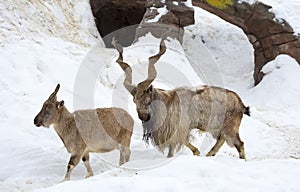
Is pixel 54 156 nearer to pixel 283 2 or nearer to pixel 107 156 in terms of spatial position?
pixel 107 156

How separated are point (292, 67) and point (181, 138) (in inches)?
327

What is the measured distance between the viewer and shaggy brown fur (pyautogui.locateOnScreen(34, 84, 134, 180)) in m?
7.30

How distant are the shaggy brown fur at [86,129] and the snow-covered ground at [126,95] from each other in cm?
41

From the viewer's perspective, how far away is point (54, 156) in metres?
7.93

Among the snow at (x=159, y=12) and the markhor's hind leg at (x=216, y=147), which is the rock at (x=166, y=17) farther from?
the markhor's hind leg at (x=216, y=147)

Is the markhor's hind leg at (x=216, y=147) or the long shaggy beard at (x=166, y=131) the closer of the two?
the long shaggy beard at (x=166, y=131)

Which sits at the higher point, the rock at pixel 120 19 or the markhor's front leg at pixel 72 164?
the rock at pixel 120 19

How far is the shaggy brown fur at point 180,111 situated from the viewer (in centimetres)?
711

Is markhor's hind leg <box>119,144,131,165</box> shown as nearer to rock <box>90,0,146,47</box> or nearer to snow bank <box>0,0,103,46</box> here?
snow bank <box>0,0,103,46</box>

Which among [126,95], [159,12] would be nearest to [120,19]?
[159,12]

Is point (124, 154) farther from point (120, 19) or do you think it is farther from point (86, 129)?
point (120, 19)

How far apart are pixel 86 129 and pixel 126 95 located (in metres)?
3.72

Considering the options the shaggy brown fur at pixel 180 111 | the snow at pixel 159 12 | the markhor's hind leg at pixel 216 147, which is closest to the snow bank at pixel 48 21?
the snow at pixel 159 12

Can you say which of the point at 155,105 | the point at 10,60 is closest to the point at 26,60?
the point at 10,60
